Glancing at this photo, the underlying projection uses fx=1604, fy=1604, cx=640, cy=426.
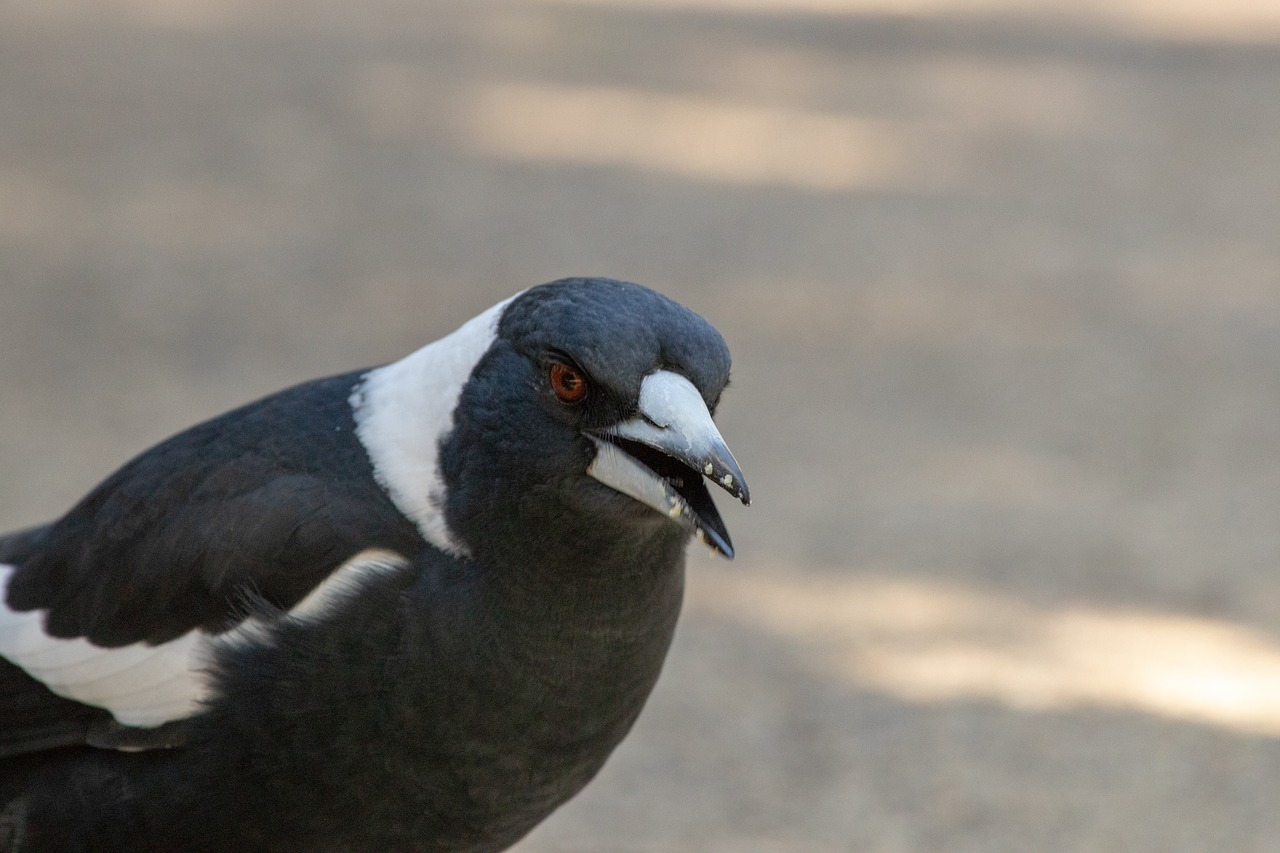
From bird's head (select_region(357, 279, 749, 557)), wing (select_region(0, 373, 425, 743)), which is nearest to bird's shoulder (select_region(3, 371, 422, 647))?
wing (select_region(0, 373, 425, 743))

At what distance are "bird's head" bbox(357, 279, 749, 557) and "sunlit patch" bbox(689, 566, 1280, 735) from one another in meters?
1.47

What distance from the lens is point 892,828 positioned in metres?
2.79

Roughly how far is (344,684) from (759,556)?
1.91 metres

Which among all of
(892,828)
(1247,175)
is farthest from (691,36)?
(892,828)

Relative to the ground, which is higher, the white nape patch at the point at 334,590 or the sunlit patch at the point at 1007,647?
the white nape patch at the point at 334,590

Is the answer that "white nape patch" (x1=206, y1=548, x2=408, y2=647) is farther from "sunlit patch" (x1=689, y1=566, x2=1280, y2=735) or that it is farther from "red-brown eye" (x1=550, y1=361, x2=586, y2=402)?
"sunlit patch" (x1=689, y1=566, x2=1280, y2=735)

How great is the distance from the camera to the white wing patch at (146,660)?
1.97 meters

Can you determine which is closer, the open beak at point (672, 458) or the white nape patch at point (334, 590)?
the open beak at point (672, 458)

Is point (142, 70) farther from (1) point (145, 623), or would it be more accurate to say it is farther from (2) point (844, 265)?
(1) point (145, 623)

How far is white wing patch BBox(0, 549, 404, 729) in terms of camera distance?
1966 millimetres

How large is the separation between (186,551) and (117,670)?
0.18 metres

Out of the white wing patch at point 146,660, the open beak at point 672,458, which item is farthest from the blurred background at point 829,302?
the open beak at point 672,458

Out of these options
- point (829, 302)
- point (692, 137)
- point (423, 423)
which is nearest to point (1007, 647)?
point (423, 423)

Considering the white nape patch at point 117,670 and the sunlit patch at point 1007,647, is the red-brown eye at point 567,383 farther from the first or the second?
the sunlit patch at point 1007,647
